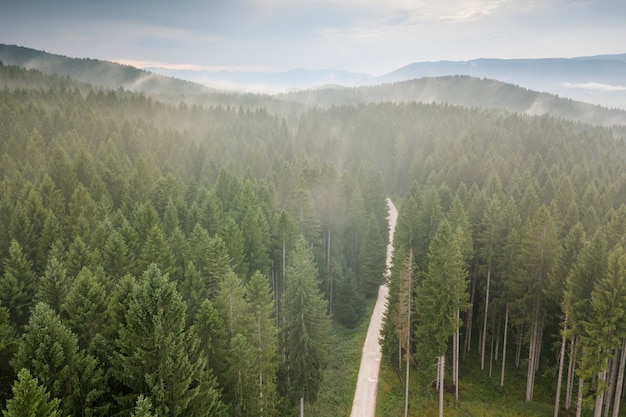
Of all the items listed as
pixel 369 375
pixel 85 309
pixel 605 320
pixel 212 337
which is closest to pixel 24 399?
pixel 85 309

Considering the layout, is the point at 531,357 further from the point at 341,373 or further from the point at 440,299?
the point at 341,373

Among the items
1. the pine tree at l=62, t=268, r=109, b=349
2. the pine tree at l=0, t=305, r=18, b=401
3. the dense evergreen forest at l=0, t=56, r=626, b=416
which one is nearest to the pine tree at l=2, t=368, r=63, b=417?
the dense evergreen forest at l=0, t=56, r=626, b=416

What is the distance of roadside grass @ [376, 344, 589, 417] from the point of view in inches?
1336

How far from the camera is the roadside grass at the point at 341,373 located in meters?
33.8

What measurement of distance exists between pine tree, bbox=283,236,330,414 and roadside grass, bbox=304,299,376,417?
3.39m

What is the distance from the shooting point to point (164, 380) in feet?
59.4

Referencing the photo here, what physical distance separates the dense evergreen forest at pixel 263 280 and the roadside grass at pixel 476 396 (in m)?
0.96

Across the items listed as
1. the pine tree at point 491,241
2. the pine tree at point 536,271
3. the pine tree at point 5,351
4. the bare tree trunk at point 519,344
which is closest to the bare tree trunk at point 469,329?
the pine tree at point 491,241

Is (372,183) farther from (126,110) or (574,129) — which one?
(574,129)

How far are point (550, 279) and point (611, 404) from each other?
12.4 metres

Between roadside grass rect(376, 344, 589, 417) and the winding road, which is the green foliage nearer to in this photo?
roadside grass rect(376, 344, 589, 417)

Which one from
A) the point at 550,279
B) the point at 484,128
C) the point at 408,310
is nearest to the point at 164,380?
the point at 408,310

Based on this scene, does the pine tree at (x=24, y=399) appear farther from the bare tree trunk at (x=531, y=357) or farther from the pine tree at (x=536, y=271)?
the bare tree trunk at (x=531, y=357)

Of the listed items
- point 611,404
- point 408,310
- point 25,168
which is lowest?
point 611,404
